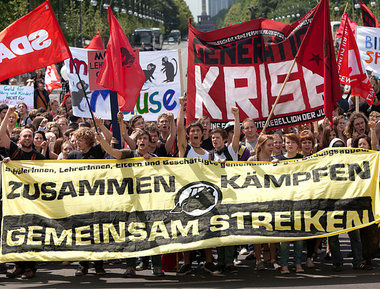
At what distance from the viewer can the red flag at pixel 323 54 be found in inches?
345

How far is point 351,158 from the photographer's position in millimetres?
7859

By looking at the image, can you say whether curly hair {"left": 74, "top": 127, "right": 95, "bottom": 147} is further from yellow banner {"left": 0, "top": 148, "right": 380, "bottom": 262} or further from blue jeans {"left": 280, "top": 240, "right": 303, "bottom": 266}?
blue jeans {"left": 280, "top": 240, "right": 303, "bottom": 266}

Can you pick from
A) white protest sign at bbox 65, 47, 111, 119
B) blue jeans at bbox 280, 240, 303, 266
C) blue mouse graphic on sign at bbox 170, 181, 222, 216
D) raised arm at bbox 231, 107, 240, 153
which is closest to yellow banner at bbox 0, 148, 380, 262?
blue mouse graphic on sign at bbox 170, 181, 222, 216

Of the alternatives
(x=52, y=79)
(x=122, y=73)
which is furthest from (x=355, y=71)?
(x=52, y=79)

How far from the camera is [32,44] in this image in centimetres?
897

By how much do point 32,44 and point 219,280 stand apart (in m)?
3.58

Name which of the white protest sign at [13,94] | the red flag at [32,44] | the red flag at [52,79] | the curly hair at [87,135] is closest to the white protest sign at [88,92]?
the red flag at [32,44]

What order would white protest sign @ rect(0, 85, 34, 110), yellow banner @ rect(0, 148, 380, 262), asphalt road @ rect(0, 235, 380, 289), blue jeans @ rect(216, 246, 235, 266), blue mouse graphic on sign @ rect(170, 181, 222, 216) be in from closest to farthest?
asphalt road @ rect(0, 235, 380, 289) → yellow banner @ rect(0, 148, 380, 262) → blue mouse graphic on sign @ rect(170, 181, 222, 216) → blue jeans @ rect(216, 246, 235, 266) → white protest sign @ rect(0, 85, 34, 110)

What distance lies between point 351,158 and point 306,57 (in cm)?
160

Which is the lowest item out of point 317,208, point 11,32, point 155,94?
point 317,208

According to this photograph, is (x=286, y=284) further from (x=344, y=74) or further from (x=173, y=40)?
(x=173, y=40)

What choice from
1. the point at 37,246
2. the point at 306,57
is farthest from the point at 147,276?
the point at 306,57

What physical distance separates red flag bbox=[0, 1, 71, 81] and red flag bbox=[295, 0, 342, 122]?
2.82 metres

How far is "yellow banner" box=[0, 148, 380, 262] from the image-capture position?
7660mm
